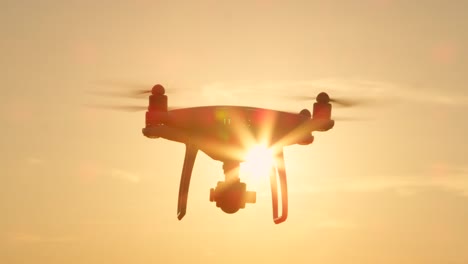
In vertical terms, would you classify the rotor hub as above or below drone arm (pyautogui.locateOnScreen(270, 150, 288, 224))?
above

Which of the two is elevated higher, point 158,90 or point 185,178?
point 158,90

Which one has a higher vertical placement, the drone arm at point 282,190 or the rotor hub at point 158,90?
the rotor hub at point 158,90

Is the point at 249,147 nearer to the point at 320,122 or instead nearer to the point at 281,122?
the point at 281,122

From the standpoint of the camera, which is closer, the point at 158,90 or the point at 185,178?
the point at 185,178

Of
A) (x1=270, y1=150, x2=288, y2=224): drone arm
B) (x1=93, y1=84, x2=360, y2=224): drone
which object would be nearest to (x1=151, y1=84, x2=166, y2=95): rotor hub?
(x1=93, y1=84, x2=360, y2=224): drone

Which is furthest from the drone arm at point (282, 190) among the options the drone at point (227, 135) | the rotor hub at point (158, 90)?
the rotor hub at point (158, 90)

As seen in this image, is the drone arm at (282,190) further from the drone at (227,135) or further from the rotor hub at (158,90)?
the rotor hub at (158,90)

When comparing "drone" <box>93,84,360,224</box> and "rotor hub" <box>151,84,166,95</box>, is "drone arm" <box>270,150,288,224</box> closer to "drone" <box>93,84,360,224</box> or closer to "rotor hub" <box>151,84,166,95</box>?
"drone" <box>93,84,360,224</box>
